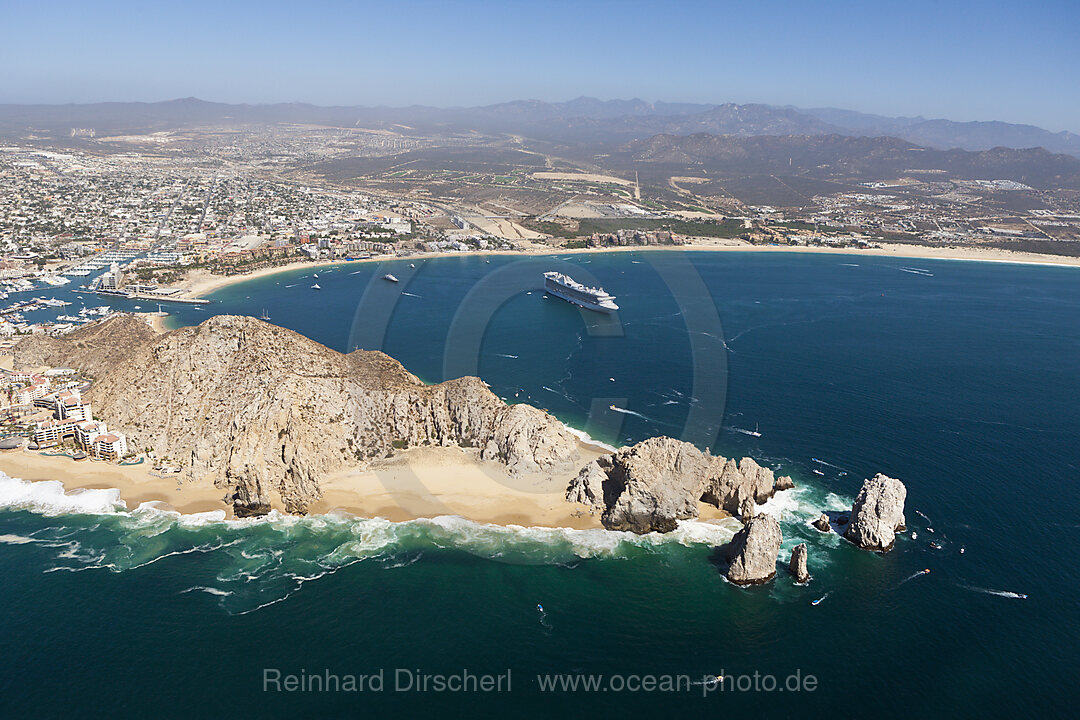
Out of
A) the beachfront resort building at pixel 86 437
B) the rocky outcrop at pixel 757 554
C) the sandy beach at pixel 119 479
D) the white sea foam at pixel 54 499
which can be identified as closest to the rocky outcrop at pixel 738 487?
the rocky outcrop at pixel 757 554

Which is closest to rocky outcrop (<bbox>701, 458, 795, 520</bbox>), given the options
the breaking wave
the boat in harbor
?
the breaking wave

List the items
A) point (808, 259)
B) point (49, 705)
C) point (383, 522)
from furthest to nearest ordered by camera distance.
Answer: point (808, 259) < point (383, 522) < point (49, 705)

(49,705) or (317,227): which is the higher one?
(317,227)

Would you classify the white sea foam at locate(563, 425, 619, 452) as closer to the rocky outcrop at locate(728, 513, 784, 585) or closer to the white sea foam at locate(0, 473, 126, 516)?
the rocky outcrop at locate(728, 513, 784, 585)

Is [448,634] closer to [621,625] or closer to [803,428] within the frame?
[621,625]

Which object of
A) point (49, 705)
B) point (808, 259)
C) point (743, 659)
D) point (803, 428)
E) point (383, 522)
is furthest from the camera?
point (808, 259)

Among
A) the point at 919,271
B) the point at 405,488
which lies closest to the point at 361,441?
the point at 405,488

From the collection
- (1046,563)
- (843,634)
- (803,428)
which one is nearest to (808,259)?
(803,428)
